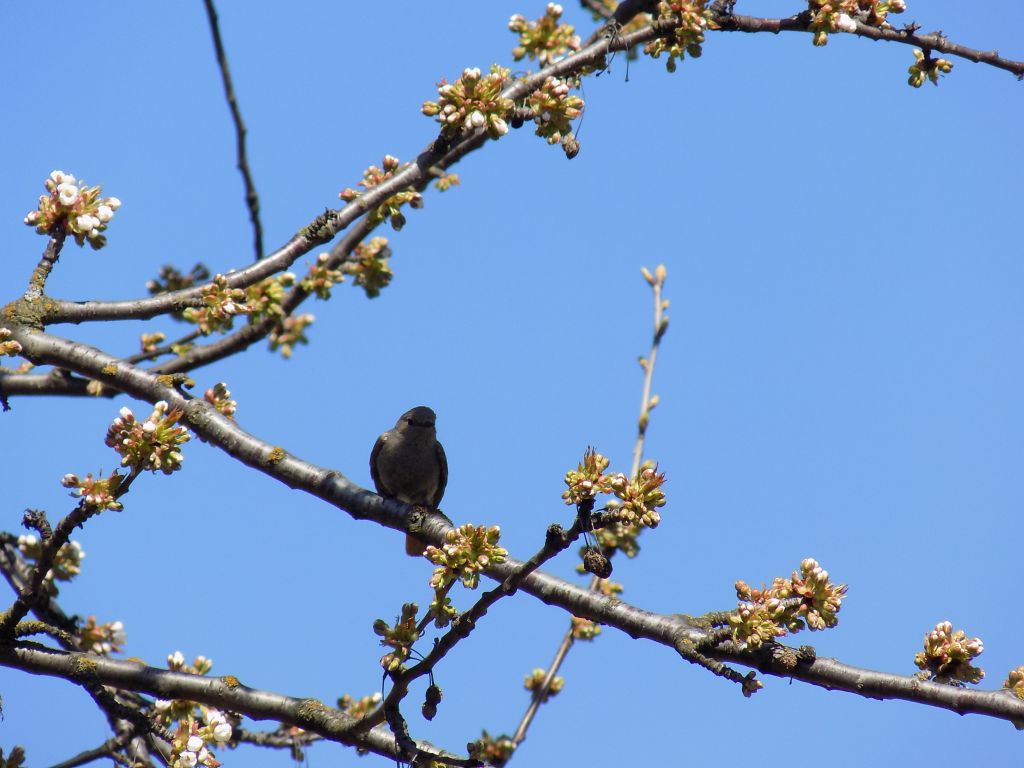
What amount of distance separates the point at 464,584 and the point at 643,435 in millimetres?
2430

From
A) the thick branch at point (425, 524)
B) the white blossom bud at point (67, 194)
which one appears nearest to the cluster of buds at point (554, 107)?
the thick branch at point (425, 524)

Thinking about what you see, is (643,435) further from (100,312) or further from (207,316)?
(100,312)

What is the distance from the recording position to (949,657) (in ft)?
13.1

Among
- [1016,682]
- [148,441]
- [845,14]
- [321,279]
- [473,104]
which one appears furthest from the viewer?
[321,279]

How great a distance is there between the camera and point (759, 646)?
3779 millimetres

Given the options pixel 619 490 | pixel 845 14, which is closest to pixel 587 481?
pixel 619 490

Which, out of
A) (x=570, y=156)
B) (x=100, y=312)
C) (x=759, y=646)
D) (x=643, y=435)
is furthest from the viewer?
(x=643, y=435)

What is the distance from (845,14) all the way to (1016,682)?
3612mm

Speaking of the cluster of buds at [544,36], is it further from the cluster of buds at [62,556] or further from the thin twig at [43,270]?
the cluster of buds at [62,556]

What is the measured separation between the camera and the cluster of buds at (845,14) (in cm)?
554

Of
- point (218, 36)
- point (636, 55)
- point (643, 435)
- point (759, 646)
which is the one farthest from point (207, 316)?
point (636, 55)

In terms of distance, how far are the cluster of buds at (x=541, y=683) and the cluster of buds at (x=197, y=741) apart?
2210mm

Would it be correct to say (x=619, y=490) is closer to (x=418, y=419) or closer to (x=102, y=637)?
(x=102, y=637)

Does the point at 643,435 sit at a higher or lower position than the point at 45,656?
higher
